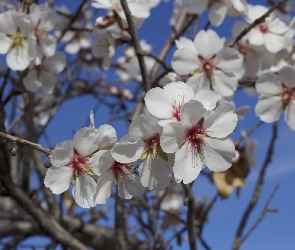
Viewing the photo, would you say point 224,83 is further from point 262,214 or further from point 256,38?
point 262,214

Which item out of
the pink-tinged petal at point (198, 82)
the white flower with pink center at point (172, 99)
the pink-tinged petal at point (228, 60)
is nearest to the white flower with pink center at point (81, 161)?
the white flower with pink center at point (172, 99)

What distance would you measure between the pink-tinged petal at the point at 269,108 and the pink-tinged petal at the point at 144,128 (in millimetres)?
683

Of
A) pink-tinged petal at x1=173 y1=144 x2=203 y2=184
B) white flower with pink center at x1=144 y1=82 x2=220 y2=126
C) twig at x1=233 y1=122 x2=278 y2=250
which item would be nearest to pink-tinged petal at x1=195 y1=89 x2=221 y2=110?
white flower with pink center at x1=144 y1=82 x2=220 y2=126

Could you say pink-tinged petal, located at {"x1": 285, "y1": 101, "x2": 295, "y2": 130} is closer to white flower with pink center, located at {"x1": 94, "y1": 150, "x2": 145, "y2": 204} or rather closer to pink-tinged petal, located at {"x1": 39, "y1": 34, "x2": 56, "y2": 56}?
white flower with pink center, located at {"x1": 94, "y1": 150, "x2": 145, "y2": 204}

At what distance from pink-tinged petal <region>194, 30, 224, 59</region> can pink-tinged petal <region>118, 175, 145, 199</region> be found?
60 centimetres

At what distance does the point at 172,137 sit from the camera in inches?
40.9

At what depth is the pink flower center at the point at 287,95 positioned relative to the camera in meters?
1.62

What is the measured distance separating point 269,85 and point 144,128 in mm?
727

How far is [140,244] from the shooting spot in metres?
2.54

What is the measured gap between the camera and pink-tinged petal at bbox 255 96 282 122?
5.33 feet

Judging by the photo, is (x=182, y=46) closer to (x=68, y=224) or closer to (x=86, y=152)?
(x=86, y=152)

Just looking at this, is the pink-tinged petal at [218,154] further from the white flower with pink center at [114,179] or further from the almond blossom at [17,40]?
the almond blossom at [17,40]

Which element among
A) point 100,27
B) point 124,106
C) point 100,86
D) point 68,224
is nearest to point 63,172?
point 100,27

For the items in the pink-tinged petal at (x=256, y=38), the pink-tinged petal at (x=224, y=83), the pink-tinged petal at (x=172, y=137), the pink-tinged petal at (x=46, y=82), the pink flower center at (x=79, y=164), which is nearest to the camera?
the pink-tinged petal at (x=172, y=137)
